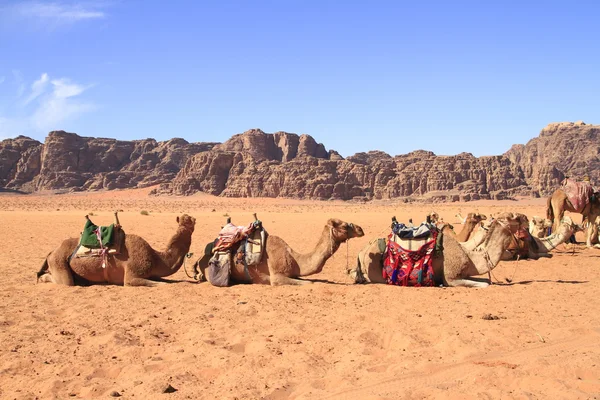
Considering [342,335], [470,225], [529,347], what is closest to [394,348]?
[342,335]

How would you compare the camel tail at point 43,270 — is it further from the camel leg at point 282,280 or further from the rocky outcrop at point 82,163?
the rocky outcrop at point 82,163

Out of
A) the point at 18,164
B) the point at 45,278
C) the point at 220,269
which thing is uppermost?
the point at 18,164

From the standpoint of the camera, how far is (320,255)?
9.43m

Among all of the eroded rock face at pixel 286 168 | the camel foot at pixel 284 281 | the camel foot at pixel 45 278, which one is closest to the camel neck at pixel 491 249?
the camel foot at pixel 284 281

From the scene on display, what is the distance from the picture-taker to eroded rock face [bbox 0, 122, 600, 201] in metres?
98.0

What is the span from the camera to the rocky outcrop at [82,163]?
126 metres

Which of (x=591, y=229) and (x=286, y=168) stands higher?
(x=286, y=168)

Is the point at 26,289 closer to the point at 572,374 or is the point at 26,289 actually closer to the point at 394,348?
the point at 394,348

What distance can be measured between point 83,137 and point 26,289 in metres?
→ 147

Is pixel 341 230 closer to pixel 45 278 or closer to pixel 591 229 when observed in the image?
pixel 45 278

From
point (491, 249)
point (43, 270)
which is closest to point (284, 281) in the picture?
point (491, 249)

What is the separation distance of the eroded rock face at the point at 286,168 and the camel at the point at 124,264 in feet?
275

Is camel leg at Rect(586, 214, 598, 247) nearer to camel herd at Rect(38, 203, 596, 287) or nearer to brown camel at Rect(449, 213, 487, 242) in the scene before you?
brown camel at Rect(449, 213, 487, 242)

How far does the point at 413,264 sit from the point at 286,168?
303ft
